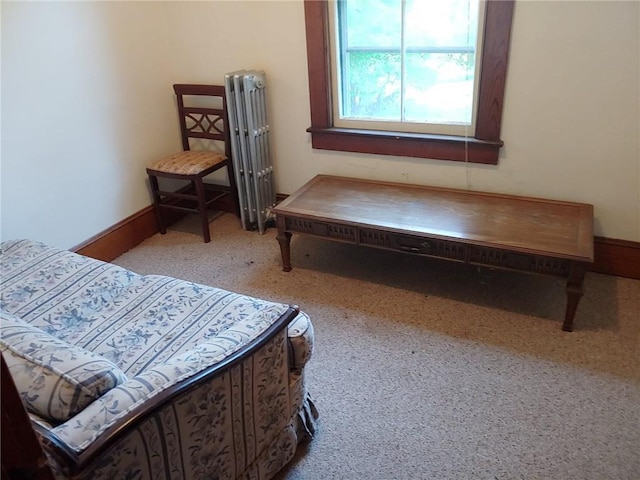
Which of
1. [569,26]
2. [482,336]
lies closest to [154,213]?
[482,336]

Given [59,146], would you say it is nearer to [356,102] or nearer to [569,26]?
[356,102]

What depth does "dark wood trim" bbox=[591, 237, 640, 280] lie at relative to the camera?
8.08ft

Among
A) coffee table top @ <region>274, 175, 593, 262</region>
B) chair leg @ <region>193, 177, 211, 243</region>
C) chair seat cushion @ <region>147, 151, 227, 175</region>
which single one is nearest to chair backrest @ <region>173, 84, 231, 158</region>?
chair seat cushion @ <region>147, 151, 227, 175</region>

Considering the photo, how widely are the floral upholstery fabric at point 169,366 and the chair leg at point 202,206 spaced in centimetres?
96

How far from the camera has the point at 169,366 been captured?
1208 millimetres

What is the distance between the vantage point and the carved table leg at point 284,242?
8.55 ft

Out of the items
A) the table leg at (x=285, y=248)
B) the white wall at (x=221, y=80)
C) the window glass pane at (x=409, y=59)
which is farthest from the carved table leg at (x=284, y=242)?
the window glass pane at (x=409, y=59)

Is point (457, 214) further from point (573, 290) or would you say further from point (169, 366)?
point (169, 366)

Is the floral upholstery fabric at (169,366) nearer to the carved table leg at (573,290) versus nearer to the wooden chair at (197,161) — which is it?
the wooden chair at (197,161)

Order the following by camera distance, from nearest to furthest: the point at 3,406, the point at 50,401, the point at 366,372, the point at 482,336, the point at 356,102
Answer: the point at 3,406
the point at 50,401
the point at 366,372
the point at 482,336
the point at 356,102

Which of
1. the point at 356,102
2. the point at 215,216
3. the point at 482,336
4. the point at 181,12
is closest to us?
the point at 482,336

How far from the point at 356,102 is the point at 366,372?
5.05 feet

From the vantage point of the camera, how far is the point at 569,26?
221cm

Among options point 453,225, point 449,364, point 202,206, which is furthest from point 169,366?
point 202,206
